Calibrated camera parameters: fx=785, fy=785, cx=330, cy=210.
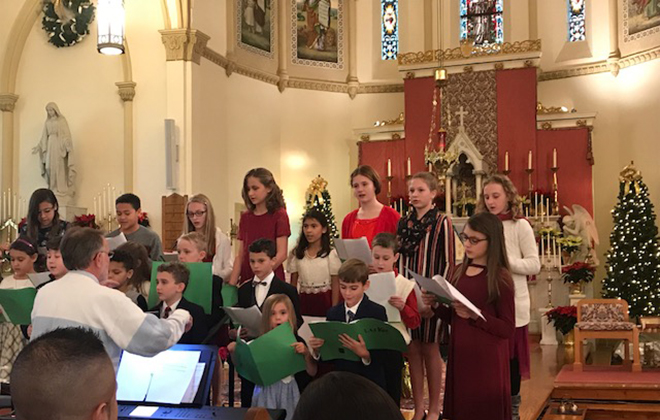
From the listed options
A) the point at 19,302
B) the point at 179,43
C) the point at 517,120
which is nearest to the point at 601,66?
the point at 517,120

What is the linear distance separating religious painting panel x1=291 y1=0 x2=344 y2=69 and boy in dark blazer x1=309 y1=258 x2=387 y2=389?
11.8 m

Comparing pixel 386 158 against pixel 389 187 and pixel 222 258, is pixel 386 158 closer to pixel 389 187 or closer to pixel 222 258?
pixel 389 187

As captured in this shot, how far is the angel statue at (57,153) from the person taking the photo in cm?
1134

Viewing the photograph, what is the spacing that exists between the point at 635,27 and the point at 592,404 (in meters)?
9.67

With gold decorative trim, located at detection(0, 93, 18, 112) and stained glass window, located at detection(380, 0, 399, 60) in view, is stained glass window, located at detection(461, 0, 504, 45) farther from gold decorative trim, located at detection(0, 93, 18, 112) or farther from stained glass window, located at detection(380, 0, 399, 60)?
gold decorative trim, located at detection(0, 93, 18, 112)

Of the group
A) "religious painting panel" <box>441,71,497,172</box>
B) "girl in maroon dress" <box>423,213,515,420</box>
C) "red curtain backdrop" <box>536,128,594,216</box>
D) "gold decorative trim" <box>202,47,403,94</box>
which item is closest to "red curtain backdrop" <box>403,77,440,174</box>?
"religious painting panel" <box>441,71,497,172</box>

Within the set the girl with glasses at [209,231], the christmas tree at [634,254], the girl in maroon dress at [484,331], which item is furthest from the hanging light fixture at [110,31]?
the christmas tree at [634,254]

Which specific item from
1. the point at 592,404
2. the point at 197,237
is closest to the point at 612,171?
the point at 592,404

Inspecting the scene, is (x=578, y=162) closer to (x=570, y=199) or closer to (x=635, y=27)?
(x=570, y=199)

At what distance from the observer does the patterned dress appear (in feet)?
15.7

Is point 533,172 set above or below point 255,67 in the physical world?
below

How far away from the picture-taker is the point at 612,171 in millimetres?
14406

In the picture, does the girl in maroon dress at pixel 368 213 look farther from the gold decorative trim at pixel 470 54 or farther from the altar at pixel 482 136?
the gold decorative trim at pixel 470 54

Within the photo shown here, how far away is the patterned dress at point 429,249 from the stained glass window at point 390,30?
12.0 m
